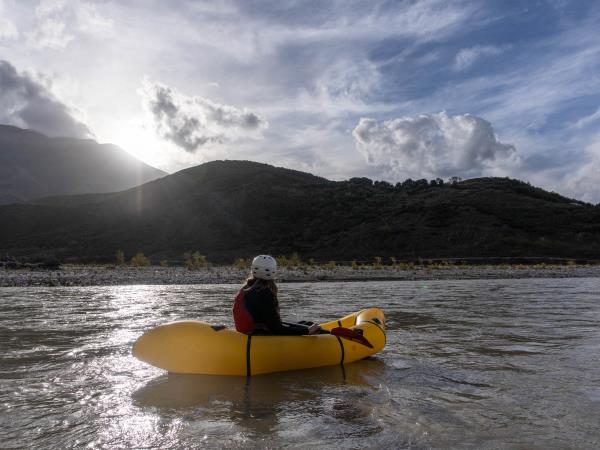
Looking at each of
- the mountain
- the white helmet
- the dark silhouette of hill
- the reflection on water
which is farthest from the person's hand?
the mountain

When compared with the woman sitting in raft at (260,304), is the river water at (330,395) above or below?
below

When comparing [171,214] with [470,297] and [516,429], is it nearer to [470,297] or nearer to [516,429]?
[470,297]

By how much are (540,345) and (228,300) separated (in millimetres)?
9327

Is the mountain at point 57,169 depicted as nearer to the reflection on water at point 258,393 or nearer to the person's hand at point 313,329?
the person's hand at point 313,329

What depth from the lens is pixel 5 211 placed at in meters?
82.3

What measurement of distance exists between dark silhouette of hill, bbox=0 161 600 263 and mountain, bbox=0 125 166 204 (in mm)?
86285

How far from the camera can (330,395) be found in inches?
211

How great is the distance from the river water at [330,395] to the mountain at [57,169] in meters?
162

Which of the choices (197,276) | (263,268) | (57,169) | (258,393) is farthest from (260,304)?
(57,169)

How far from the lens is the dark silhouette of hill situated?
52.3 m

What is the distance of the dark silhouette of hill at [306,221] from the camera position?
2061 inches

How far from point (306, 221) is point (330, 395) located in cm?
6007

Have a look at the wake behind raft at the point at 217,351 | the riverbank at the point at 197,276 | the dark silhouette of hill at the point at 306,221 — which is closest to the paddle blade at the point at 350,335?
the wake behind raft at the point at 217,351

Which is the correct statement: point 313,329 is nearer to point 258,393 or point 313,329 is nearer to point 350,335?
point 350,335
